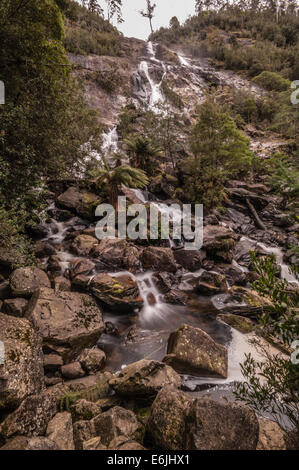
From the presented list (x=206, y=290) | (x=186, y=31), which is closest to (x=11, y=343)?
(x=206, y=290)

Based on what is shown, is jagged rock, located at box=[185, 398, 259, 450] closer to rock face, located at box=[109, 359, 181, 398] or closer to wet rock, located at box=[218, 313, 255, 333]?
rock face, located at box=[109, 359, 181, 398]

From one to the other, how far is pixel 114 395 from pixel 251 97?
109ft

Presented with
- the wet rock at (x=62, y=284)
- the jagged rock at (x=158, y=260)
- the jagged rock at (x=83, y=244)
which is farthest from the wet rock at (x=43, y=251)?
the jagged rock at (x=158, y=260)

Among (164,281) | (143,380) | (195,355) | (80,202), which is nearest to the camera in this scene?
(143,380)

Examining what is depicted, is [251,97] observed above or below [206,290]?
above

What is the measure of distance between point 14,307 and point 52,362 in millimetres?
1475

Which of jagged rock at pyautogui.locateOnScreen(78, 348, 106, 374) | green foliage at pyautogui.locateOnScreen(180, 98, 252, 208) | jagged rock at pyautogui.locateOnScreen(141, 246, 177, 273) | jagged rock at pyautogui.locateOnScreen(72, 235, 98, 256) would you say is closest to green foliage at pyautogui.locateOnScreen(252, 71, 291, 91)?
green foliage at pyautogui.locateOnScreen(180, 98, 252, 208)

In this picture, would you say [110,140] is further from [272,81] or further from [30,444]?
[272,81]

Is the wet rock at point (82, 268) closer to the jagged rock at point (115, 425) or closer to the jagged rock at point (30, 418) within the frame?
the jagged rock at point (30, 418)

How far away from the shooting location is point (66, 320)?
14.4ft

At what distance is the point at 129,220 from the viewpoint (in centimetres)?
933

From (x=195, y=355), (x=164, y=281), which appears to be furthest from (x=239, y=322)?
(x=164, y=281)

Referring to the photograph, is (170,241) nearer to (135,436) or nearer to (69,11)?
(135,436)
